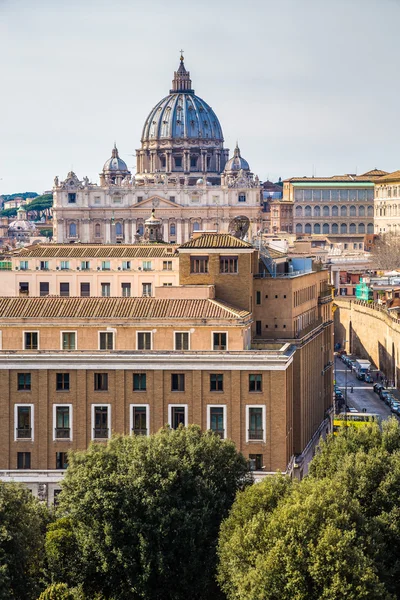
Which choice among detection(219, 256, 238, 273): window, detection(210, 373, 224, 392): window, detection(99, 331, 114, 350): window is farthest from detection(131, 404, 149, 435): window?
detection(219, 256, 238, 273): window

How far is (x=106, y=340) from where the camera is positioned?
1950 inches

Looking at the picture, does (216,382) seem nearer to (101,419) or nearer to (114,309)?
(101,419)

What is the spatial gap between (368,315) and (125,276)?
45362 millimetres

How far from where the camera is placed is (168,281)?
5884 centimetres

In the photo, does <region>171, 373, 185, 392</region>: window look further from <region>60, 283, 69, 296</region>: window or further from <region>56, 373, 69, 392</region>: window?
<region>60, 283, 69, 296</region>: window

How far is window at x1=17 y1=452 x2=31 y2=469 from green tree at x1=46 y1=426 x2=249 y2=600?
23.6ft

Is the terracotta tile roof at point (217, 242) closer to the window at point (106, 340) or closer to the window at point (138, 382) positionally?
the window at point (106, 340)

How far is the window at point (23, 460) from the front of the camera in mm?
48281

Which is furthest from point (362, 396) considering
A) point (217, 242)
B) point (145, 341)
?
point (145, 341)

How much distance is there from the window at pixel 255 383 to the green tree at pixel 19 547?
32.8ft

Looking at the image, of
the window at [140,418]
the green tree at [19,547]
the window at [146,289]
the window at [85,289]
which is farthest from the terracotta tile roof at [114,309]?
the green tree at [19,547]

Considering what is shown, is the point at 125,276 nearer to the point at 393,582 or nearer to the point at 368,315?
the point at 393,582

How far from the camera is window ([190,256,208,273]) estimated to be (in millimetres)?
52906

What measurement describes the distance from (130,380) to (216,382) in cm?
250
